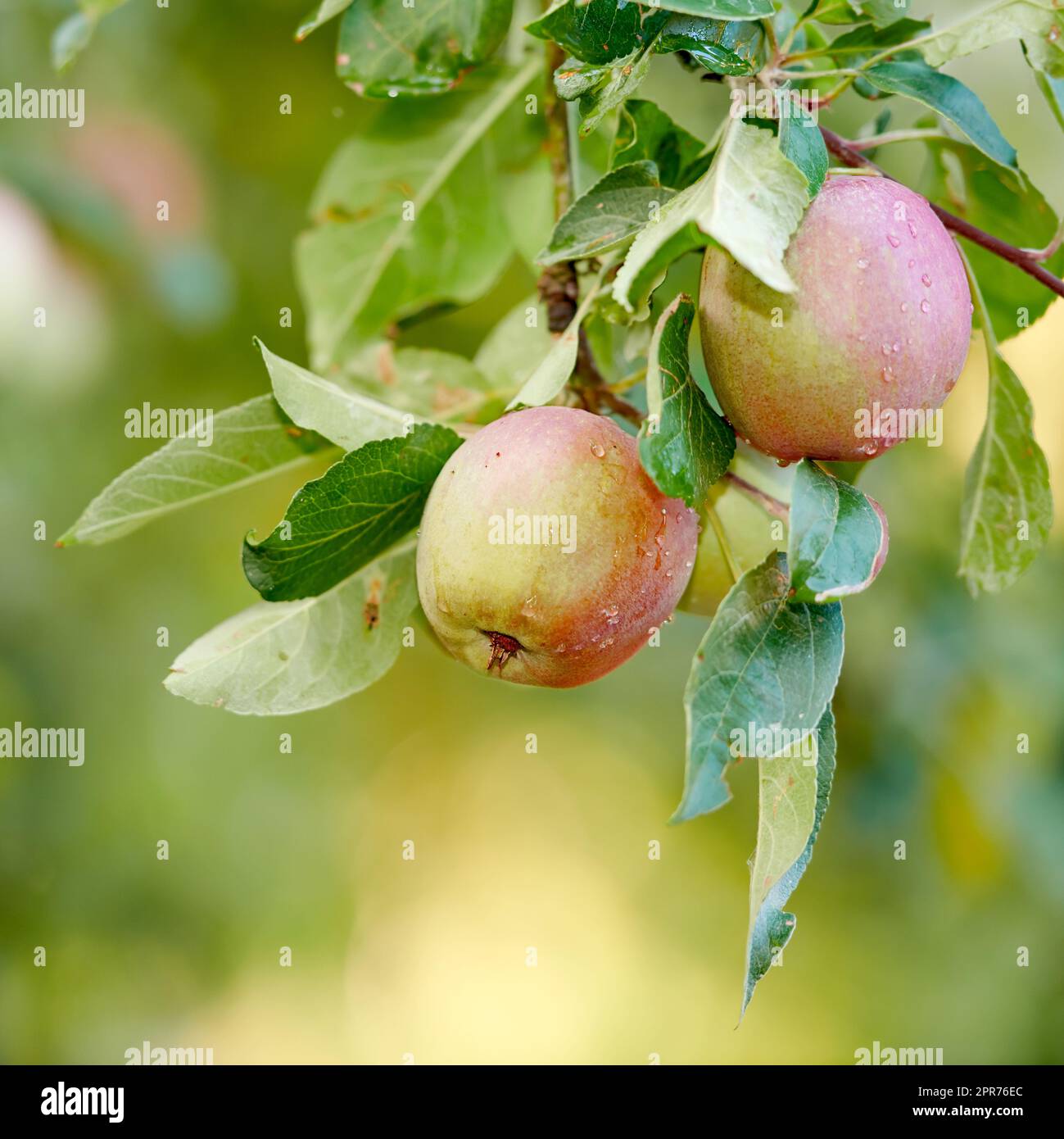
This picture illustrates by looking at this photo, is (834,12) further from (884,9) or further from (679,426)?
(679,426)

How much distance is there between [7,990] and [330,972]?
99 centimetres

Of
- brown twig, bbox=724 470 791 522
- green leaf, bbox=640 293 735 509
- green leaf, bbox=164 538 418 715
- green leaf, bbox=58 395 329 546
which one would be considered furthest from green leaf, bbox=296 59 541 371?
green leaf, bbox=640 293 735 509

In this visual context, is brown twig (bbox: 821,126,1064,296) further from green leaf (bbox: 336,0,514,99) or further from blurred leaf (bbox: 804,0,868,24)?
green leaf (bbox: 336,0,514,99)

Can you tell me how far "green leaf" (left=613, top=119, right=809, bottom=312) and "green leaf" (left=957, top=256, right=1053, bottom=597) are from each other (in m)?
0.37

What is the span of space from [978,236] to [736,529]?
328 millimetres

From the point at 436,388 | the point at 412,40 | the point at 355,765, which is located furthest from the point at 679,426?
the point at 355,765

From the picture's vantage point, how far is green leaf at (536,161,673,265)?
0.83 m

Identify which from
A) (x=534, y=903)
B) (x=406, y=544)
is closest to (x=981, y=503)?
(x=406, y=544)

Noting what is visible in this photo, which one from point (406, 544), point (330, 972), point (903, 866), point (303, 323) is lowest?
point (330, 972)

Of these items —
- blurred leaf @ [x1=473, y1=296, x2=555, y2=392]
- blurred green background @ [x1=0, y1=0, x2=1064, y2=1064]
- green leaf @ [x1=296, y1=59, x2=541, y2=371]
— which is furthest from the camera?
blurred green background @ [x1=0, y1=0, x2=1064, y2=1064]

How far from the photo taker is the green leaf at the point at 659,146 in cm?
90

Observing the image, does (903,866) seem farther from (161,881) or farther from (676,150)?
(676,150)

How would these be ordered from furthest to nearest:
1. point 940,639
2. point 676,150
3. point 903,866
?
point 903,866 → point 940,639 → point 676,150
